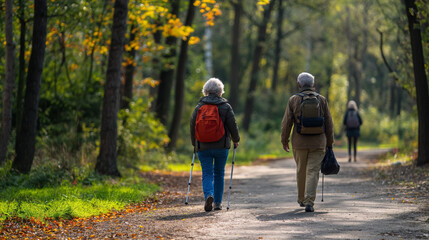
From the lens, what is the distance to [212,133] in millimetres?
9562

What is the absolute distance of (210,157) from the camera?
973 centimetres

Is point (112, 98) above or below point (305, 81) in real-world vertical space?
below

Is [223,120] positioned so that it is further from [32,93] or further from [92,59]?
[92,59]

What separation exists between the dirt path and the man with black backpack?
1.32 feet

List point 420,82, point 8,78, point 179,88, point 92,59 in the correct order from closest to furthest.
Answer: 1. point 8,78
2. point 420,82
3. point 92,59
4. point 179,88

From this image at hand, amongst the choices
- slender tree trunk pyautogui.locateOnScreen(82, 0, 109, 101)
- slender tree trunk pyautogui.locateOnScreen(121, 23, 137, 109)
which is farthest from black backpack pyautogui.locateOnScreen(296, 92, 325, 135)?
slender tree trunk pyautogui.locateOnScreen(121, 23, 137, 109)

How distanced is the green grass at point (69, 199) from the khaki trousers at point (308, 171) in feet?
10.2

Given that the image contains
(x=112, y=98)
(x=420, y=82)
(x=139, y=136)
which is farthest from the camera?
(x=139, y=136)

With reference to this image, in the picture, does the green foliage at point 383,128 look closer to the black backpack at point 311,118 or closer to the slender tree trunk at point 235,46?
the slender tree trunk at point 235,46

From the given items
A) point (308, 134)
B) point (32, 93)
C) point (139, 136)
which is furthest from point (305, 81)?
point (139, 136)

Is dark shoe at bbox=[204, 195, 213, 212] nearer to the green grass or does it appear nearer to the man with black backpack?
the man with black backpack

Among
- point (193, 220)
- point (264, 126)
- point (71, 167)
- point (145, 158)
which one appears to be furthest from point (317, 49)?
point (193, 220)

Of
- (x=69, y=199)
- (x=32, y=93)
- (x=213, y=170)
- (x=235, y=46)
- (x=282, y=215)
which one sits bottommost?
(x=69, y=199)

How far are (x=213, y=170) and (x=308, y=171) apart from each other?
1.50 metres
